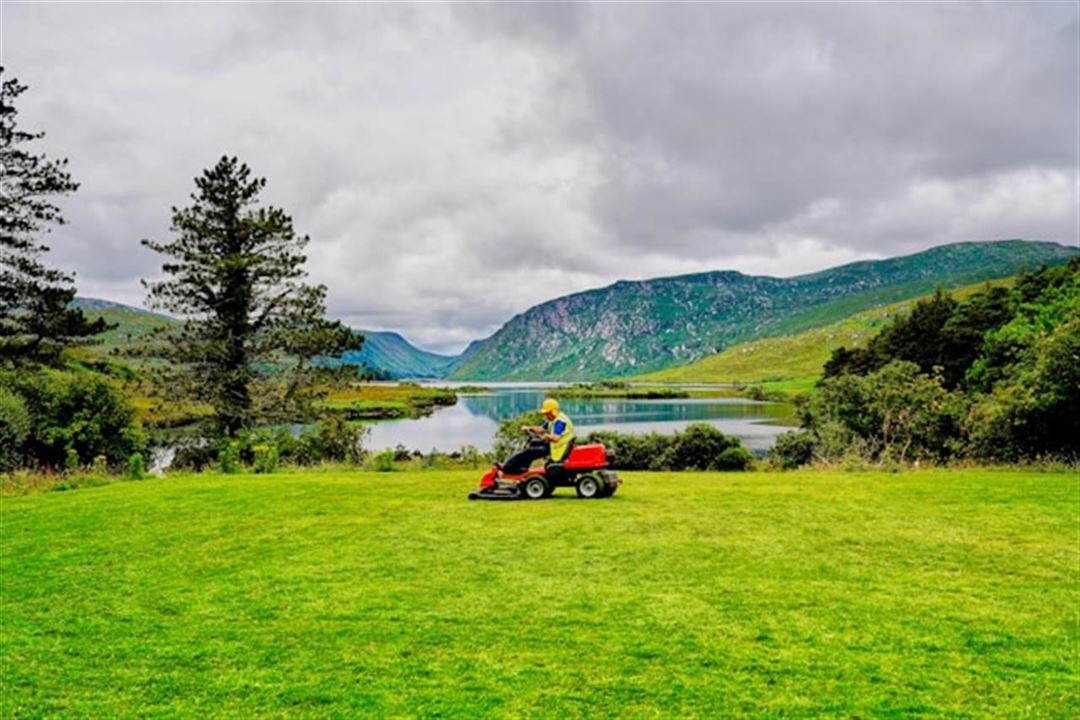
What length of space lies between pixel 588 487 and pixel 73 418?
2566 cm

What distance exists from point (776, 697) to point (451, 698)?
7.40 ft

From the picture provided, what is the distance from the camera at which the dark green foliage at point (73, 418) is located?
2773cm

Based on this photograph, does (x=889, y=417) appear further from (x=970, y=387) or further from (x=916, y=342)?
(x=916, y=342)

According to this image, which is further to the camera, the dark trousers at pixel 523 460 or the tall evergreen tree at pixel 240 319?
the tall evergreen tree at pixel 240 319

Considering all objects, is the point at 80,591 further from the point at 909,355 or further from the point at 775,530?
the point at 909,355

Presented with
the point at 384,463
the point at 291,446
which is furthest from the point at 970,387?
the point at 291,446

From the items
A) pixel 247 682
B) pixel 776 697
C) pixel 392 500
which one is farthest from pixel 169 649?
pixel 392 500

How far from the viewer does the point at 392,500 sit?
13211 millimetres

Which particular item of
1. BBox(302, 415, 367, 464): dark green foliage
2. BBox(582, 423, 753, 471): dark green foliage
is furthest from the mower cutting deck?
BBox(582, 423, 753, 471): dark green foliage

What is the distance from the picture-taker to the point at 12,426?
1003 inches

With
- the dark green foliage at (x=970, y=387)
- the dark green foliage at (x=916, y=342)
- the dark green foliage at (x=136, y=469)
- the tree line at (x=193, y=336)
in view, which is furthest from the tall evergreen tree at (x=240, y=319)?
the dark green foliage at (x=916, y=342)

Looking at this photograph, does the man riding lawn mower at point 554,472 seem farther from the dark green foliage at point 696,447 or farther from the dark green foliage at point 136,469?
the dark green foliage at point 696,447

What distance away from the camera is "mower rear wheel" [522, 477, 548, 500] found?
13219 mm

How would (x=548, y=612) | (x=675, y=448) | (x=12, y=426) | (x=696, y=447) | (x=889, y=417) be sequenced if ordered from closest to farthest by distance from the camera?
(x=548, y=612) < (x=12, y=426) < (x=889, y=417) < (x=696, y=447) < (x=675, y=448)
